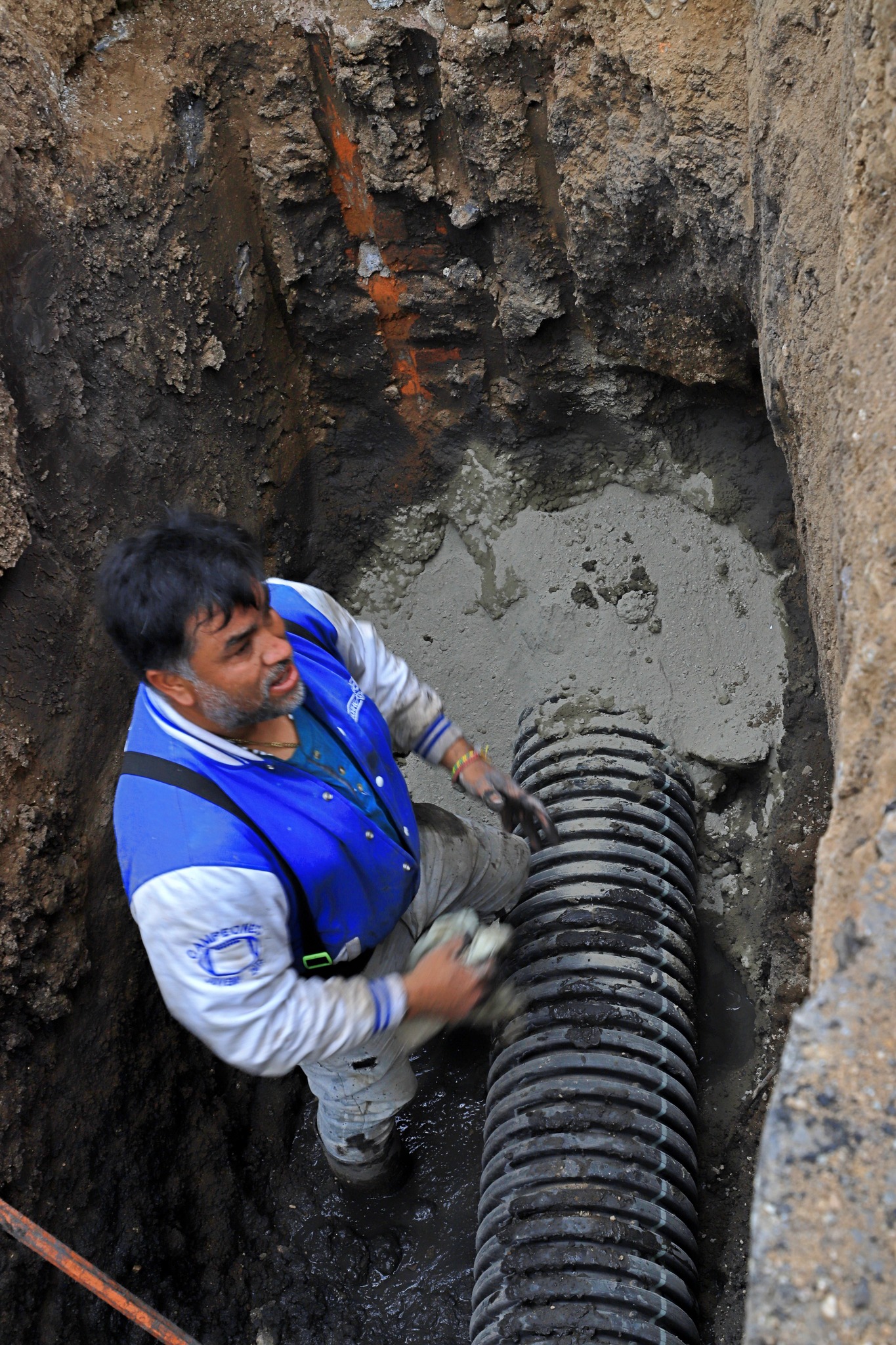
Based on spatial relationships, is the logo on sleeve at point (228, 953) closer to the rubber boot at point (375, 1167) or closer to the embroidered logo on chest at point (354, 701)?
the embroidered logo on chest at point (354, 701)

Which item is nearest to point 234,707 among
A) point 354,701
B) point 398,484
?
point 354,701

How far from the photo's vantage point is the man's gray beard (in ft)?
6.69

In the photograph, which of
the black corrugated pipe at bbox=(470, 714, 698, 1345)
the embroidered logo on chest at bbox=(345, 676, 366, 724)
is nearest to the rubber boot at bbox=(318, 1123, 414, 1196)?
the black corrugated pipe at bbox=(470, 714, 698, 1345)

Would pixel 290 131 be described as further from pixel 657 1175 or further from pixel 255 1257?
pixel 255 1257

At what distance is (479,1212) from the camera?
2688 mm

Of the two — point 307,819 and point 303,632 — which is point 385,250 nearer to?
point 303,632

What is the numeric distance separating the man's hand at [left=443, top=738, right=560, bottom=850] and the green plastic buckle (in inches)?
25.3

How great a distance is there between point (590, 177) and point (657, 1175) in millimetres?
2909

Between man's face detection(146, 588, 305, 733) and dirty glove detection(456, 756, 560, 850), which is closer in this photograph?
man's face detection(146, 588, 305, 733)

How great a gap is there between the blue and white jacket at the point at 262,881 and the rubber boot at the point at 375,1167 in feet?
3.01

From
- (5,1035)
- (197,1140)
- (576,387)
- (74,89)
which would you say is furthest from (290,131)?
(197,1140)

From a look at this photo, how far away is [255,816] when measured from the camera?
6.93 ft

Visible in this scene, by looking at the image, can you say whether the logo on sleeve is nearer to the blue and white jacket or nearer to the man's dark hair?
the blue and white jacket

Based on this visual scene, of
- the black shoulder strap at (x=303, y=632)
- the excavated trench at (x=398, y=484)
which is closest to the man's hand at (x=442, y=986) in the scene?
the black shoulder strap at (x=303, y=632)
